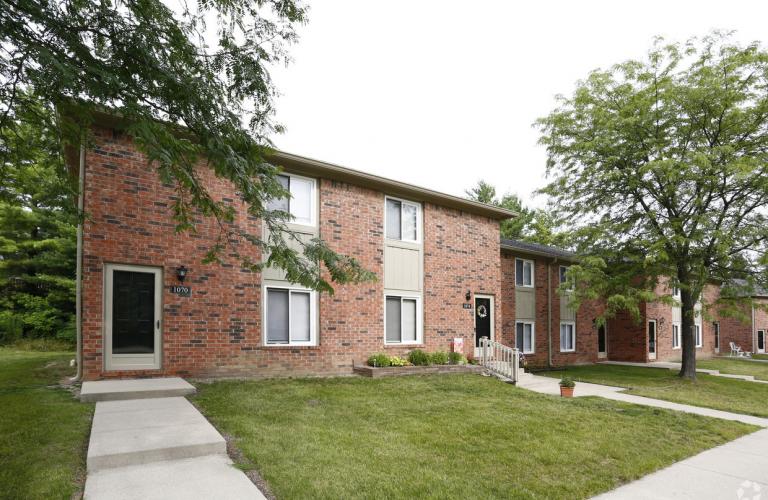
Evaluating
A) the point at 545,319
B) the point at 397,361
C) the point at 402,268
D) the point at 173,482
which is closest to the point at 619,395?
the point at 397,361

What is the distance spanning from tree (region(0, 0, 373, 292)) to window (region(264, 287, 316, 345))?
3.91m

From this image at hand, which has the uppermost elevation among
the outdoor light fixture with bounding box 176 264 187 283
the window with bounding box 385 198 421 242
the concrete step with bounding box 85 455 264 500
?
the window with bounding box 385 198 421 242

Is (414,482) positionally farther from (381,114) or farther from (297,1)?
(381,114)

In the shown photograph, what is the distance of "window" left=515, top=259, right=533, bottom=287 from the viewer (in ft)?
59.8

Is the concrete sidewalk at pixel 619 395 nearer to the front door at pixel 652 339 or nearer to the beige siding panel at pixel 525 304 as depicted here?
the beige siding panel at pixel 525 304

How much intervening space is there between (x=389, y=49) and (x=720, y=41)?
971cm

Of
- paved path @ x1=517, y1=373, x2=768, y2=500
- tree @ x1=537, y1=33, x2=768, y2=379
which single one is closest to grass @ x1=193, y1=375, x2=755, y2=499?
paved path @ x1=517, y1=373, x2=768, y2=500

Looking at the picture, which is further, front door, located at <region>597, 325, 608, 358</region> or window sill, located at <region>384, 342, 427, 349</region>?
front door, located at <region>597, 325, 608, 358</region>

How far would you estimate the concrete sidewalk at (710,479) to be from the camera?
4859mm

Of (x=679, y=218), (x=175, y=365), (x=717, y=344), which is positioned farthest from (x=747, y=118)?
(x=717, y=344)

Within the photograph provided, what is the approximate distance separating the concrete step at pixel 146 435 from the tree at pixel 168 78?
2341mm

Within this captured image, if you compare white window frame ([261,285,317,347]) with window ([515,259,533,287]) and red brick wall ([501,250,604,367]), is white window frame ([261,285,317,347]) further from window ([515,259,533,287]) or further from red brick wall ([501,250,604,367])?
window ([515,259,533,287])

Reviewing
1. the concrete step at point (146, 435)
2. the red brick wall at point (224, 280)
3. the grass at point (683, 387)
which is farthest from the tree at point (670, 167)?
the concrete step at point (146, 435)

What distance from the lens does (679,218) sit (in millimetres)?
13875
